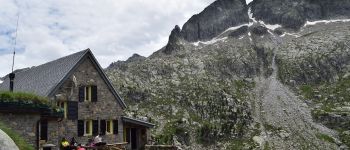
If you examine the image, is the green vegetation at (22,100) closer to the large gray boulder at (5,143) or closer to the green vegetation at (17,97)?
the green vegetation at (17,97)

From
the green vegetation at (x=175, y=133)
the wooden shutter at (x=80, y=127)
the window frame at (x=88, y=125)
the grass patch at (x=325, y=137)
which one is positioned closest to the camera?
the wooden shutter at (x=80, y=127)

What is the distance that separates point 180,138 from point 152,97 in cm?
2405

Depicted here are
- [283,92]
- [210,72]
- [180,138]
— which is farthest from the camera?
[210,72]

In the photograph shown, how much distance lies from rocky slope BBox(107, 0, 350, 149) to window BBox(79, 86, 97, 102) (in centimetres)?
6561

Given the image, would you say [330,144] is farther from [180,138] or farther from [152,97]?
[152,97]

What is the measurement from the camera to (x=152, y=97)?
132m

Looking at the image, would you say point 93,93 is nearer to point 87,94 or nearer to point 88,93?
point 88,93

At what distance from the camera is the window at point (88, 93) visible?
39812mm

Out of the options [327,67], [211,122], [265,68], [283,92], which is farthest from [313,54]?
[211,122]

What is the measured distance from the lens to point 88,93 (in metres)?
40.3

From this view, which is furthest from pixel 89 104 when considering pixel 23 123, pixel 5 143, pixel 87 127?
pixel 5 143

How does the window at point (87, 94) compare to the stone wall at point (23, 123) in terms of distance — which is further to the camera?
the window at point (87, 94)

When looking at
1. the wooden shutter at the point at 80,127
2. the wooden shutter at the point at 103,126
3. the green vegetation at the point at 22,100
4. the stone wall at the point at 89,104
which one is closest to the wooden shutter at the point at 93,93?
the stone wall at the point at 89,104

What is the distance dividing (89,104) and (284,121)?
299 feet
